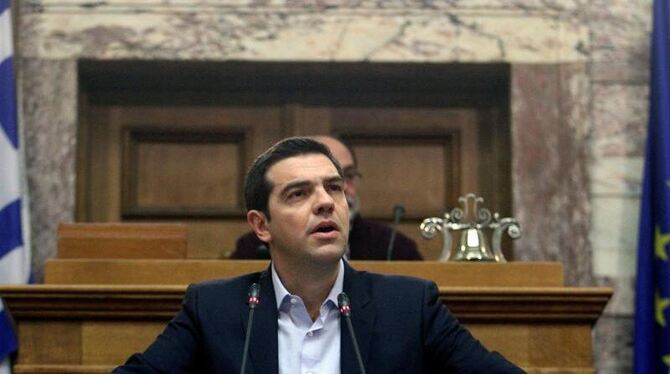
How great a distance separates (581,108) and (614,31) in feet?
1.32

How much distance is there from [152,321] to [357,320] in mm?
1089

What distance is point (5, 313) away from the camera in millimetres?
4957

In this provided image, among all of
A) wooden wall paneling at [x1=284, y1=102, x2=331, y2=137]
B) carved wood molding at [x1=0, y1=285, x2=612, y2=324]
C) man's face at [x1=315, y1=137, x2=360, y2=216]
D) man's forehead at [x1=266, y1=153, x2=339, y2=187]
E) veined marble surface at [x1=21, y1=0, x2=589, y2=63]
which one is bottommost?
carved wood molding at [x1=0, y1=285, x2=612, y2=324]

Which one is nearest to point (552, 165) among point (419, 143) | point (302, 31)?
point (419, 143)

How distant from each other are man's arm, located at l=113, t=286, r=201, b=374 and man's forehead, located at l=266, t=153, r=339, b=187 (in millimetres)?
360

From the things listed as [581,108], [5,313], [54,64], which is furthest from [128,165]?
[581,108]

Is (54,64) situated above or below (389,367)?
above

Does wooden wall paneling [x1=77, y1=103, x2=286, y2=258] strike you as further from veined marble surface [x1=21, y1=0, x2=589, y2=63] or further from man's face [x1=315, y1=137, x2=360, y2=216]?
man's face [x1=315, y1=137, x2=360, y2=216]

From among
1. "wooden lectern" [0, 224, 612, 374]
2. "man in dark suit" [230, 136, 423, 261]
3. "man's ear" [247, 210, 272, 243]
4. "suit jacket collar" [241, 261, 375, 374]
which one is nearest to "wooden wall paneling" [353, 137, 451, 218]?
"man in dark suit" [230, 136, 423, 261]

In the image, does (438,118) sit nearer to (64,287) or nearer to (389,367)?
(64,287)

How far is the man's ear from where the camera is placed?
3.17m

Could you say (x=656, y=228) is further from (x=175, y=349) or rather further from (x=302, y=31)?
(x=175, y=349)

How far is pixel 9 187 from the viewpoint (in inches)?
211

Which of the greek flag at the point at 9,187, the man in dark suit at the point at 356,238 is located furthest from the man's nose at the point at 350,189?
the greek flag at the point at 9,187
